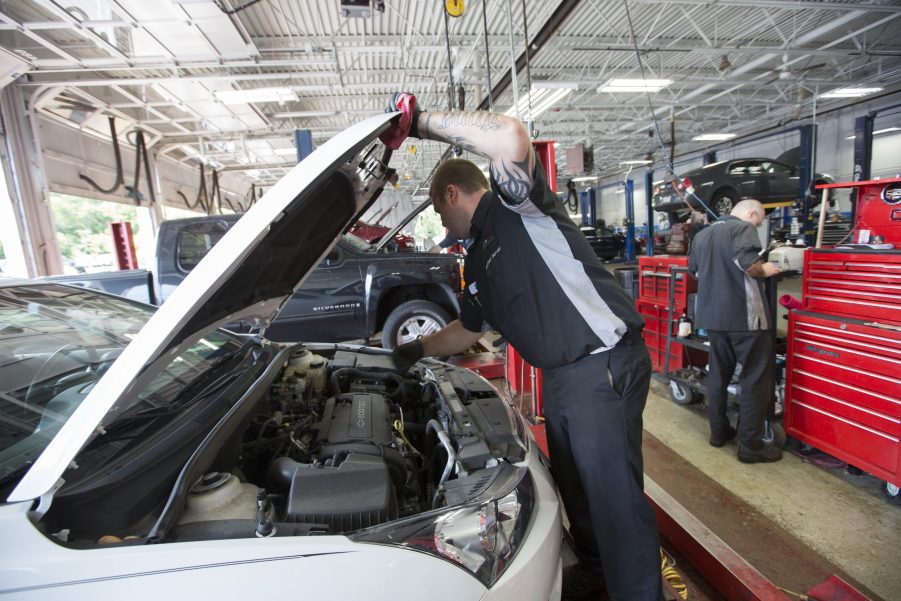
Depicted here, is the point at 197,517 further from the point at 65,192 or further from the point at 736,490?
the point at 65,192

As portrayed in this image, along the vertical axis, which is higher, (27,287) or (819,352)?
(27,287)

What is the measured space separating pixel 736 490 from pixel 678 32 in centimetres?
832

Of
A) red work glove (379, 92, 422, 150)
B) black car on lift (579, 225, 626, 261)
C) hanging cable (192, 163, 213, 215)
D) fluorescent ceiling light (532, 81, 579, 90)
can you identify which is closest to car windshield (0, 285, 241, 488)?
red work glove (379, 92, 422, 150)

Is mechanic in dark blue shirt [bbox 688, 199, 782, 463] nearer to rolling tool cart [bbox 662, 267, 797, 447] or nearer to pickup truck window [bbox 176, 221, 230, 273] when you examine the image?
rolling tool cart [bbox 662, 267, 797, 447]

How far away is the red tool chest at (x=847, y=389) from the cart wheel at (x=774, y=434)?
63mm

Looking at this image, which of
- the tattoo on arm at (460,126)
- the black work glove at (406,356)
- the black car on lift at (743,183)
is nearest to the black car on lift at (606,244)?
the black car on lift at (743,183)

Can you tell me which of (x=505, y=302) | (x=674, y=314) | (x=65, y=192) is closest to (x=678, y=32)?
(x=674, y=314)

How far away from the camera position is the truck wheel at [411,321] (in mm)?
4551

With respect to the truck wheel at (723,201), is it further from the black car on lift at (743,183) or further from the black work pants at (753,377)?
the black work pants at (753,377)

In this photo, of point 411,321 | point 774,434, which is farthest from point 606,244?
point 774,434

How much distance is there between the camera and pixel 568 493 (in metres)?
1.55

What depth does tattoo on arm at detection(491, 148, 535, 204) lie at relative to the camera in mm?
1264

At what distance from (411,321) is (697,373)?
282cm

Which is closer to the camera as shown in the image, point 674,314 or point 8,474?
point 8,474
